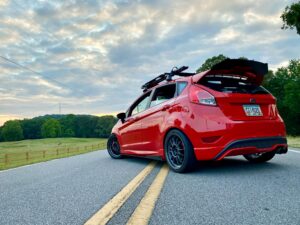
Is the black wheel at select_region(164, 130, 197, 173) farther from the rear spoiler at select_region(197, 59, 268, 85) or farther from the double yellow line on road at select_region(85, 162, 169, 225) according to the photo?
the rear spoiler at select_region(197, 59, 268, 85)

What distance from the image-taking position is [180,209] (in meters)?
2.52

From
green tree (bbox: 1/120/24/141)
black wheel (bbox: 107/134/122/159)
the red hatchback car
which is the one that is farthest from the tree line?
the red hatchback car

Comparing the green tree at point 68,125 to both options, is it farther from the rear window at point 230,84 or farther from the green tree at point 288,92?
the rear window at point 230,84

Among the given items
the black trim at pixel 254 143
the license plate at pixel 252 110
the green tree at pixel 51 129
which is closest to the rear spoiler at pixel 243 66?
the license plate at pixel 252 110

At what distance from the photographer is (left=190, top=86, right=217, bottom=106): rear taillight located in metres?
4.50

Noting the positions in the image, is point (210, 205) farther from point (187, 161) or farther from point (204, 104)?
point (204, 104)

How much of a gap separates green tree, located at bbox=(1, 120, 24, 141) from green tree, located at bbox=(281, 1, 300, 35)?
4340 inches

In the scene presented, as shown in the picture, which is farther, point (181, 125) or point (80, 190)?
point (181, 125)

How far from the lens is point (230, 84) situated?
16.0 ft

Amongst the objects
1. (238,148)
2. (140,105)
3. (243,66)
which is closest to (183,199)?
(238,148)

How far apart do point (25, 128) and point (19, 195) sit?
408 feet

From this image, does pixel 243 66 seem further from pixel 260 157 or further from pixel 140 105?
pixel 140 105

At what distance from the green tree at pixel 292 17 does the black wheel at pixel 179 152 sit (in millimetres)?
19095

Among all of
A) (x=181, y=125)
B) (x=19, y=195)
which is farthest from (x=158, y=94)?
(x=19, y=195)
